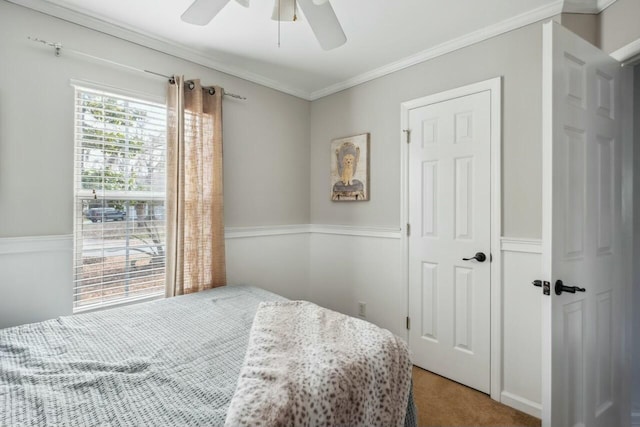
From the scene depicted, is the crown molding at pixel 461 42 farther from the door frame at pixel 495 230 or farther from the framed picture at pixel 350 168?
the framed picture at pixel 350 168

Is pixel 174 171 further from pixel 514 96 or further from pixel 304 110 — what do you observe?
pixel 514 96

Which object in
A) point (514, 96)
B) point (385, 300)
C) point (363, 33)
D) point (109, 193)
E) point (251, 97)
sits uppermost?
point (363, 33)

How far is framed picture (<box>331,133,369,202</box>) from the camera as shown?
2.89m

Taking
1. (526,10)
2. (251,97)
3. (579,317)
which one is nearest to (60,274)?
(251,97)

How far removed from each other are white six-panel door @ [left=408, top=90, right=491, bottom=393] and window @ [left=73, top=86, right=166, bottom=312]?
2.04m

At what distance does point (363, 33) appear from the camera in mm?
2191

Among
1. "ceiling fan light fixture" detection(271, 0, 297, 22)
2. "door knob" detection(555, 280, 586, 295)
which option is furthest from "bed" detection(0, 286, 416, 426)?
"ceiling fan light fixture" detection(271, 0, 297, 22)

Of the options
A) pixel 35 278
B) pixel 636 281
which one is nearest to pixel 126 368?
pixel 35 278

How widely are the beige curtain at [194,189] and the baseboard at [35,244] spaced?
1.96 ft

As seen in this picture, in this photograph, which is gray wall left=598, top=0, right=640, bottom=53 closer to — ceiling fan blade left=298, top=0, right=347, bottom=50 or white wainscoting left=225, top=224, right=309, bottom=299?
ceiling fan blade left=298, top=0, right=347, bottom=50

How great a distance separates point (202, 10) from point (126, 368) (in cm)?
157

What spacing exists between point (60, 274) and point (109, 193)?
1.92 ft

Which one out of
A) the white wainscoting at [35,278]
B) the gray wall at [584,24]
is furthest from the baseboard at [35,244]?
the gray wall at [584,24]

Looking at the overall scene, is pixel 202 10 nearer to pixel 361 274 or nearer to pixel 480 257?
pixel 480 257
